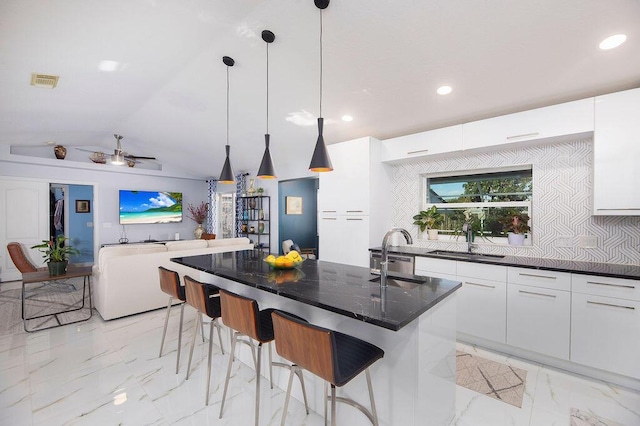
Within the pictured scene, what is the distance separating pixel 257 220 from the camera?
641 cm

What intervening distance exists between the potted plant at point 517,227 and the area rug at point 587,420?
5.31ft

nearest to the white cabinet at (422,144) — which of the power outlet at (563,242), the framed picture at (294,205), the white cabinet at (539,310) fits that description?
the power outlet at (563,242)

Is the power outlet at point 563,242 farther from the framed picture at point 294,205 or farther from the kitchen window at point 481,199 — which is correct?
the framed picture at point 294,205

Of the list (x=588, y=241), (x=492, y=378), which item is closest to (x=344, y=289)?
(x=492, y=378)

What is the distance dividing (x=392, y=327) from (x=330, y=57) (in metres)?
2.33

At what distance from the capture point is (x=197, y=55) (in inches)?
114

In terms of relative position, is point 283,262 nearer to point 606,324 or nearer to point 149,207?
point 606,324

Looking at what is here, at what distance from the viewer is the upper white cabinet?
2.22 metres

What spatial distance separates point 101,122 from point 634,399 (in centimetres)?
A: 720

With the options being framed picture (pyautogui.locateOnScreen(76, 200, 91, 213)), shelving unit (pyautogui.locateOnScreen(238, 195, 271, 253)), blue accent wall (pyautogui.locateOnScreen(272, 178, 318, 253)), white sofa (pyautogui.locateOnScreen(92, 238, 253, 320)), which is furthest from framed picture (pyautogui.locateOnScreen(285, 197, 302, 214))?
framed picture (pyautogui.locateOnScreen(76, 200, 91, 213))

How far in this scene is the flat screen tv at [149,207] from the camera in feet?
22.8

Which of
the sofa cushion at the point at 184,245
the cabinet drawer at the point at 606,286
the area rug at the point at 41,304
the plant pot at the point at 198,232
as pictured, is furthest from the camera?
the plant pot at the point at 198,232

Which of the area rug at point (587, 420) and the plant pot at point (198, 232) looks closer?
the area rug at point (587, 420)

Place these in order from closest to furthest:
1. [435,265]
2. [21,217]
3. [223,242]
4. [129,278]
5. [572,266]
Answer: [572,266]
[435,265]
[129,278]
[223,242]
[21,217]
